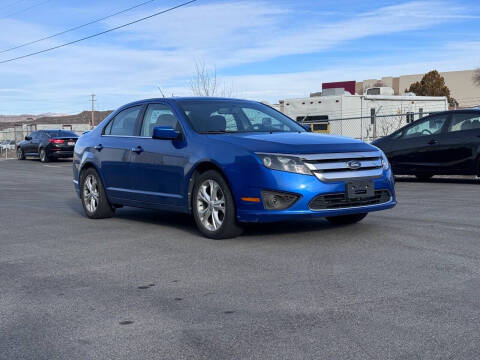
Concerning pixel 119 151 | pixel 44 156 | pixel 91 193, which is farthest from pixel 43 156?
pixel 119 151

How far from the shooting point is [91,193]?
31.8ft

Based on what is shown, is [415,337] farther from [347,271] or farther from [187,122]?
[187,122]

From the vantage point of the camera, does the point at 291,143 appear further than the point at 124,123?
No

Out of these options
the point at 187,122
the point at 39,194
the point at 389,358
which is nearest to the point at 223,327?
the point at 389,358

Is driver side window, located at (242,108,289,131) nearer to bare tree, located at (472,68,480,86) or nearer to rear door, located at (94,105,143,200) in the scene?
rear door, located at (94,105,143,200)

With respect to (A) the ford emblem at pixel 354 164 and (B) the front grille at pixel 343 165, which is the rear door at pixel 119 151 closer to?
(B) the front grille at pixel 343 165

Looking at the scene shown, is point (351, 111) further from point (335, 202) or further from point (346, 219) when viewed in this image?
point (335, 202)

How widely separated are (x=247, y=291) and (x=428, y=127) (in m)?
10.4

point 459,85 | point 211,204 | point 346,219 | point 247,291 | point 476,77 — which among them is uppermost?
point 476,77

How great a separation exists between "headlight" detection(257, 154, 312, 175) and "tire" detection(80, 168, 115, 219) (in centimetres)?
329

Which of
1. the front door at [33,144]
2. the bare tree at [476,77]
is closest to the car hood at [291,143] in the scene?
the front door at [33,144]

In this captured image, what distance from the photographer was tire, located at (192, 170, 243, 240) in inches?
285

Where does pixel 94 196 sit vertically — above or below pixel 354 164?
below

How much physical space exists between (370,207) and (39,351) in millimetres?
4277
